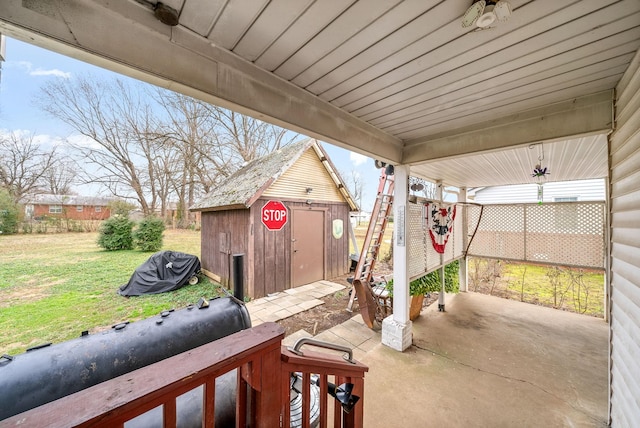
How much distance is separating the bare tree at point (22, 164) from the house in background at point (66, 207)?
0.57m

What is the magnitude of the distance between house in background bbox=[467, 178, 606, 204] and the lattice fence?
12.0 ft

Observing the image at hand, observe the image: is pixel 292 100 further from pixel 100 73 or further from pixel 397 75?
pixel 100 73

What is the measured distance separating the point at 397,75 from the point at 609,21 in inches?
42.1

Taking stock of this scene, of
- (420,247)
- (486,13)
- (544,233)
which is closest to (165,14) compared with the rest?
(486,13)

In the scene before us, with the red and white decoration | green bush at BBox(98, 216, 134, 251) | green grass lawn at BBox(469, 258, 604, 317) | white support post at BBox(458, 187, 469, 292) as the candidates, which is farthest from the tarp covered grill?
green grass lawn at BBox(469, 258, 604, 317)

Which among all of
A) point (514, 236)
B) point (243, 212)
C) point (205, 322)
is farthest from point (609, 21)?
point (243, 212)

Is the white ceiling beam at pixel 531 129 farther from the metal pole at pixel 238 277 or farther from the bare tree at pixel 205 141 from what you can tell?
the bare tree at pixel 205 141

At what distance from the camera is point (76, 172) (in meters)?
12.9

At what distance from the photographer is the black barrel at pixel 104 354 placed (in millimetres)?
1443

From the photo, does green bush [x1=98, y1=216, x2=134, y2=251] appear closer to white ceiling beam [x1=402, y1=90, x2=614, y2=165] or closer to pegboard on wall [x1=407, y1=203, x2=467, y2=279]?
pegboard on wall [x1=407, y1=203, x2=467, y2=279]

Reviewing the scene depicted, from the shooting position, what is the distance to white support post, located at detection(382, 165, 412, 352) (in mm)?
3225

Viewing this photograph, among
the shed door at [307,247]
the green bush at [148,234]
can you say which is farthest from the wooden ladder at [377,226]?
the green bush at [148,234]

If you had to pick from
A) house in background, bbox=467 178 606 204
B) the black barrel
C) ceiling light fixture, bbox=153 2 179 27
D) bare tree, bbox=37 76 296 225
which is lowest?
the black barrel

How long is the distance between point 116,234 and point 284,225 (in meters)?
9.21
